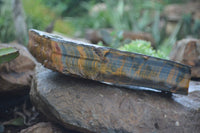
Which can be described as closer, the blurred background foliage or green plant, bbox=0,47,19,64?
green plant, bbox=0,47,19,64

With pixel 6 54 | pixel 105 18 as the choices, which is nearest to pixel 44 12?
pixel 105 18

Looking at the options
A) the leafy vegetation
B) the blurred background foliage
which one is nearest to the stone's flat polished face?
the blurred background foliage

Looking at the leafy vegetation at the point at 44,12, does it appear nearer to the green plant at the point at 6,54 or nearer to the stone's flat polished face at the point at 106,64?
the green plant at the point at 6,54

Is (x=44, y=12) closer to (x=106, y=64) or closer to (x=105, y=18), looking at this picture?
(x=105, y=18)

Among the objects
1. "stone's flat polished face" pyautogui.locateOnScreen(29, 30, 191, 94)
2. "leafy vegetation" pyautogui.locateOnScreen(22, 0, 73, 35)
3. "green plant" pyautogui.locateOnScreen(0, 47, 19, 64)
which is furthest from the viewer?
"leafy vegetation" pyautogui.locateOnScreen(22, 0, 73, 35)

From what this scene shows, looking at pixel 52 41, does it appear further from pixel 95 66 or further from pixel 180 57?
pixel 180 57

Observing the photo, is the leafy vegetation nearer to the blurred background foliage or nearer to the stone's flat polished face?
the blurred background foliage
